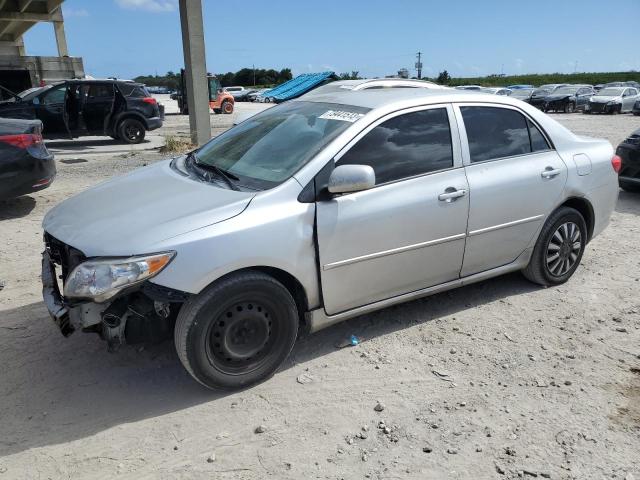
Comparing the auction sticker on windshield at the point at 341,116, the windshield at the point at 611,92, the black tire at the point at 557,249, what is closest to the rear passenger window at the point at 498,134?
the black tire at the point at 557,249

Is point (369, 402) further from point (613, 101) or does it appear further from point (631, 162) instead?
point (613, 101)

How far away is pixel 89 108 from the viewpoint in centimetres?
1361

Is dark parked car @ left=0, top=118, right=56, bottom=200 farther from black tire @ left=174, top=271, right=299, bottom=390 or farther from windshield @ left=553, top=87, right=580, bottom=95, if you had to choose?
windshield @ left=553, top=87, right=580, bottom=95

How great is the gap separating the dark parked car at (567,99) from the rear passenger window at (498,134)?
3141 cm

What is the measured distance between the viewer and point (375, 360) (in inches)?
137

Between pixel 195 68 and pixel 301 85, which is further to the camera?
pixel 301 85

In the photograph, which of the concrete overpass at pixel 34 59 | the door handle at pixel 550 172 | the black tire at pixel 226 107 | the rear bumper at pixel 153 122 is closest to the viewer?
the door handle at pixel 550 172

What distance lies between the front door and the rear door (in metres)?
0.13

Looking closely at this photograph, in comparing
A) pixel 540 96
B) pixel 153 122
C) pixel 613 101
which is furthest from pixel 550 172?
pixel 540 96

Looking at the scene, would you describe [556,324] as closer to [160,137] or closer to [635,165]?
[635,165]

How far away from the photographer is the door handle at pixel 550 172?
4121mm

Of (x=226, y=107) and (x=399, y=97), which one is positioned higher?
(x=399, y=97)

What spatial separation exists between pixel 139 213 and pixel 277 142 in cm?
108

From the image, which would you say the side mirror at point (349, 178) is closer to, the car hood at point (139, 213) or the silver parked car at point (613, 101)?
the car hood at point (139, 213)
